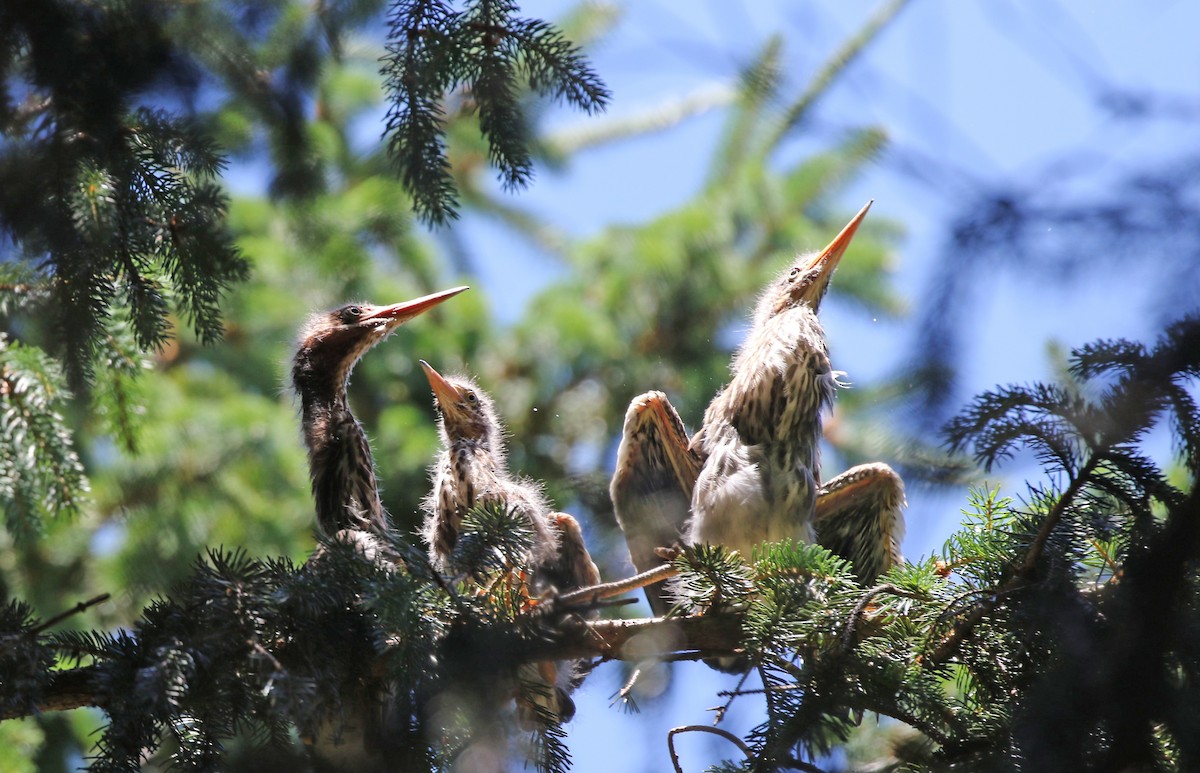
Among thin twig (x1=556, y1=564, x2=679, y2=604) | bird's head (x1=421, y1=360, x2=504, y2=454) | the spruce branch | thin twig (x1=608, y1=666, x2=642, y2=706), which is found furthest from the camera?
bird's head (x1=421, y1=360, x2=504, y2=454)

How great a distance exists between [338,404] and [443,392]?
0.44 metres

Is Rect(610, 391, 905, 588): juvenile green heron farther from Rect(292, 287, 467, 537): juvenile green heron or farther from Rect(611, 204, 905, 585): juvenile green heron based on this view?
Rect(292, 287, 467, 537): juvenile green heron

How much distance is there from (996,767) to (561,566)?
7.62ft

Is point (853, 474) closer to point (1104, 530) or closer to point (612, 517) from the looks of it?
point (612, 517)

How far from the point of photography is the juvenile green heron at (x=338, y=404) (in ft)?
13.5

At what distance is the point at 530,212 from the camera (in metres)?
9.09

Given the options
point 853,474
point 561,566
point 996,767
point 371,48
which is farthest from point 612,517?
point 371,48

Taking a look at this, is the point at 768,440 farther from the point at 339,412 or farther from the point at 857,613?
the point at 339,412

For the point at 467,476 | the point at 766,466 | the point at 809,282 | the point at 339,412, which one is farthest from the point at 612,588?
the point at 809,282

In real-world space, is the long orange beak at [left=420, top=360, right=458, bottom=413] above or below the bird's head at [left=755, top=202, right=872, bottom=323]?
below

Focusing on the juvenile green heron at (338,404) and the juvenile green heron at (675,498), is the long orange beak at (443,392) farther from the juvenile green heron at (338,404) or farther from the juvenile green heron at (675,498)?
the juvenile green heron at (675,498)

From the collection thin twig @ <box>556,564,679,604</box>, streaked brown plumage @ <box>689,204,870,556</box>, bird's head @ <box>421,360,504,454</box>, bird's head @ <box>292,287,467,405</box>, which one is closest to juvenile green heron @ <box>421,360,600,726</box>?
bird's head @ <box>421,360,504,454</box>

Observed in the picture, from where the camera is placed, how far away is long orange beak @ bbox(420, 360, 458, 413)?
173 inches

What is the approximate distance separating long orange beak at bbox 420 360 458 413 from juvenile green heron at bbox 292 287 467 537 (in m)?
0.29
